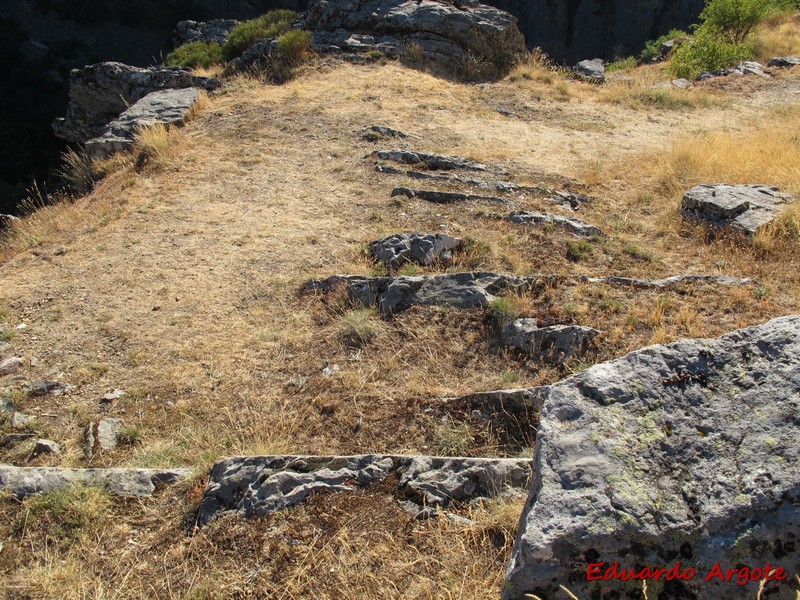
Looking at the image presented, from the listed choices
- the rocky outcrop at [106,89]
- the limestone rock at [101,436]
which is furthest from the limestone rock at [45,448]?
the rocky outcrop at [106,89]

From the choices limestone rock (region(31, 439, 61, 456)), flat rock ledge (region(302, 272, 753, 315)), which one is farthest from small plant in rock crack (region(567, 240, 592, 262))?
limestone rock (region(31, 439, 61, 456))

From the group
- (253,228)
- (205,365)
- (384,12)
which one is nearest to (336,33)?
(384,12)

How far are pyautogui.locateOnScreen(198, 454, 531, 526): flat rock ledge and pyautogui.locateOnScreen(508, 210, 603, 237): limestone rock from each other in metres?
4.84

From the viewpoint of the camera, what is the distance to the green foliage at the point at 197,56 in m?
19.9

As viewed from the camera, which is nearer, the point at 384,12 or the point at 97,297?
the point at 97,297

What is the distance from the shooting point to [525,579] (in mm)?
2703

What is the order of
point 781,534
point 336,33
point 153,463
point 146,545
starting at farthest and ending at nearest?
point 336,33 < point 153,463 < point 146,545 < point 781,534

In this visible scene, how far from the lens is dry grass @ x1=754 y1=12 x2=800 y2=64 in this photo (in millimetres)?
21109

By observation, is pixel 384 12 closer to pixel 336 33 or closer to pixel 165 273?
pixel 336 33

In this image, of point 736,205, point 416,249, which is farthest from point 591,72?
point 416,249

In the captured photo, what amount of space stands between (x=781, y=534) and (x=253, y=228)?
25.9 feet

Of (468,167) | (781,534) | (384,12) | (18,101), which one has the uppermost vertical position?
(384,12)

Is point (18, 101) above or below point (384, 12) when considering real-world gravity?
below

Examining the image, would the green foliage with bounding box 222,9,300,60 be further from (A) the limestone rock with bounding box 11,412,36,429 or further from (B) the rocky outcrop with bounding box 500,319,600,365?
(B) the rocky outcrop with bounding box 500,319,600,365
